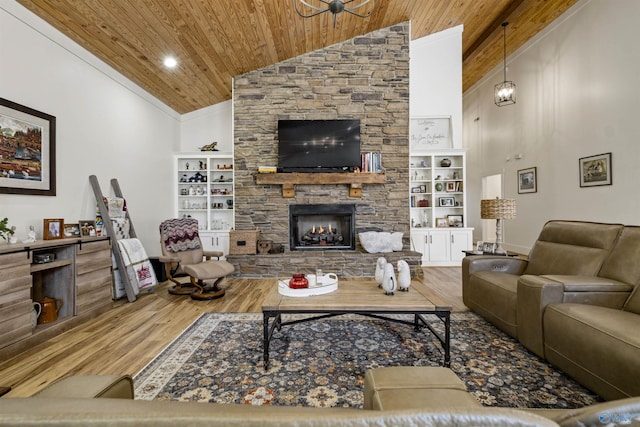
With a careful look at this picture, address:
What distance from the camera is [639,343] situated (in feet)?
4.78

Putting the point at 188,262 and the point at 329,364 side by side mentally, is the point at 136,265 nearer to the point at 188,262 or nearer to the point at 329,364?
the point at 188,262

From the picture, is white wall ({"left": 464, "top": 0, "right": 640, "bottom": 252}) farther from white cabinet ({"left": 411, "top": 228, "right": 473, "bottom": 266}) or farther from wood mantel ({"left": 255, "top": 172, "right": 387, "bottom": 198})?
wood mantel ({"left": 255, "top": 172, "right": 387, "bottom": 198})

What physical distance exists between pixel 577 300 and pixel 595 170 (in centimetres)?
394

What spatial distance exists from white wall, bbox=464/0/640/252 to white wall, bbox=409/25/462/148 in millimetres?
1740

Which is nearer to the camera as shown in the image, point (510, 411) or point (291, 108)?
point (510, 411)

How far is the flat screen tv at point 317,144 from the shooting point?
5.07 m

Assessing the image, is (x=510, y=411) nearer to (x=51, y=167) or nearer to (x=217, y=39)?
(x=51, y=167)

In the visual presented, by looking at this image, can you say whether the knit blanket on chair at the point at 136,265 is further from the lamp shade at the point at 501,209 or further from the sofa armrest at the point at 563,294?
the lamp shade at the point at 501,209

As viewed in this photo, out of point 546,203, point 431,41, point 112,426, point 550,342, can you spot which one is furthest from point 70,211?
point 546,203

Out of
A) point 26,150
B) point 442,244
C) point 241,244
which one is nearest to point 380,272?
point 241,244

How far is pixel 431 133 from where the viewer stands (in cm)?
582

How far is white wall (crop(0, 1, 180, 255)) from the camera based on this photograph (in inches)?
108

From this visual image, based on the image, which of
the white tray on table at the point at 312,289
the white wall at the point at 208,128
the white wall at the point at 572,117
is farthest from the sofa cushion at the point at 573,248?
the white wall at the point at 208,128

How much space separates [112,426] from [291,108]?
5.20 metres
